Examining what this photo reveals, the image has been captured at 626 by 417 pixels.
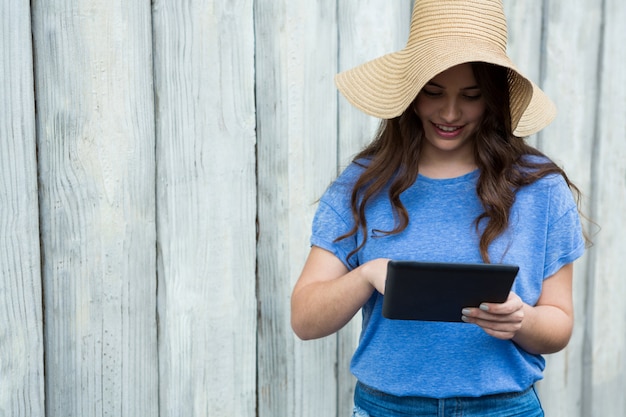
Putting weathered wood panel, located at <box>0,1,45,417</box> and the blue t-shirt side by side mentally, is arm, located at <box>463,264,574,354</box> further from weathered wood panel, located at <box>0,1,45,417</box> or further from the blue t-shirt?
weathered wood panel, located at <box>0,1,45,417</box>

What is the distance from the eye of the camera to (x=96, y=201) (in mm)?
2051

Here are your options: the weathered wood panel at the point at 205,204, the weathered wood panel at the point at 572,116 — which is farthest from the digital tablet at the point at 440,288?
the weathered wood panel at the point at 572,116

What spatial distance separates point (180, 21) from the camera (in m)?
2.17

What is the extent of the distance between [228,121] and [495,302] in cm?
93

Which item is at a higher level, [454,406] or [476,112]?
[476,112]

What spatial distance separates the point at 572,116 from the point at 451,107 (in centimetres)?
145

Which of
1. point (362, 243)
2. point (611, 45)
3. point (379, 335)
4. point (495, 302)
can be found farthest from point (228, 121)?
point (611, 45)

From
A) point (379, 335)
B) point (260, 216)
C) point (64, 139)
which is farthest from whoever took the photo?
point (260, 216)

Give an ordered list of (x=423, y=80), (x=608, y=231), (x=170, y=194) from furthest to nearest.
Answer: (x=608, y=231) → (x=170, y=194) → (x=423, y=80)

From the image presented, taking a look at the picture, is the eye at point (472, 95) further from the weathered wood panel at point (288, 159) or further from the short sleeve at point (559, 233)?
the weathered wood panel at point (288, 159)

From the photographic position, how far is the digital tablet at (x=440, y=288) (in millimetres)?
1572

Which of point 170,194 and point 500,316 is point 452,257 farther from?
point 170,194

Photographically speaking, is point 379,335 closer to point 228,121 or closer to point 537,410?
point 537,410

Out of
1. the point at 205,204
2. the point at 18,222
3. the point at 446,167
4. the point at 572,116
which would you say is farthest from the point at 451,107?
the point at 572,116
